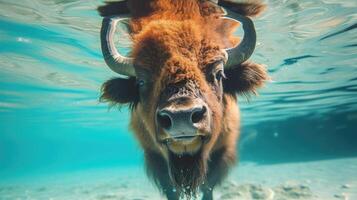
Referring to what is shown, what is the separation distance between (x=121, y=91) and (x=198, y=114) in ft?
7.63

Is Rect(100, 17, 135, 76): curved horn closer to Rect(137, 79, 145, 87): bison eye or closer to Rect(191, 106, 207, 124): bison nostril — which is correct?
Rect(137, 79, 145, 87): bison eye

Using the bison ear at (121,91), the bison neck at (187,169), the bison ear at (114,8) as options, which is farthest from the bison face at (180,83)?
the bison ear at (114,8)

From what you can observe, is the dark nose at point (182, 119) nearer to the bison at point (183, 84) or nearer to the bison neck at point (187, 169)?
the bison at point (183, 84)

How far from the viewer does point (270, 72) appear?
17391 mm

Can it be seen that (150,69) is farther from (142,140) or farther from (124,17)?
(124,17)

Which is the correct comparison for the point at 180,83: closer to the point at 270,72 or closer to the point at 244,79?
the point at 244,79

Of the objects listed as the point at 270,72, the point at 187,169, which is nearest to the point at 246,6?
the point at 187,169

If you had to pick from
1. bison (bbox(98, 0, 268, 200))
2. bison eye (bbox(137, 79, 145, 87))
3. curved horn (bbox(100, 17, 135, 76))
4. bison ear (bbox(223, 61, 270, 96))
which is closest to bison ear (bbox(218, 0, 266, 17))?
bison (bbox(98, 0, 268, 200))

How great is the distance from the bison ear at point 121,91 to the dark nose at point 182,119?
196 centimetres

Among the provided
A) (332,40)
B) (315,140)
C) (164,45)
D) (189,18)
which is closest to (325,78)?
(332,40)

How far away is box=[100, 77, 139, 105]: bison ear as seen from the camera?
19.7 feet

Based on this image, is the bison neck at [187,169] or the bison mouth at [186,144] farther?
the bison neck at [187,169]

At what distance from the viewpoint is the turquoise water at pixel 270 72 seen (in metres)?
10.5

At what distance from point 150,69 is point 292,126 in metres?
28.7
